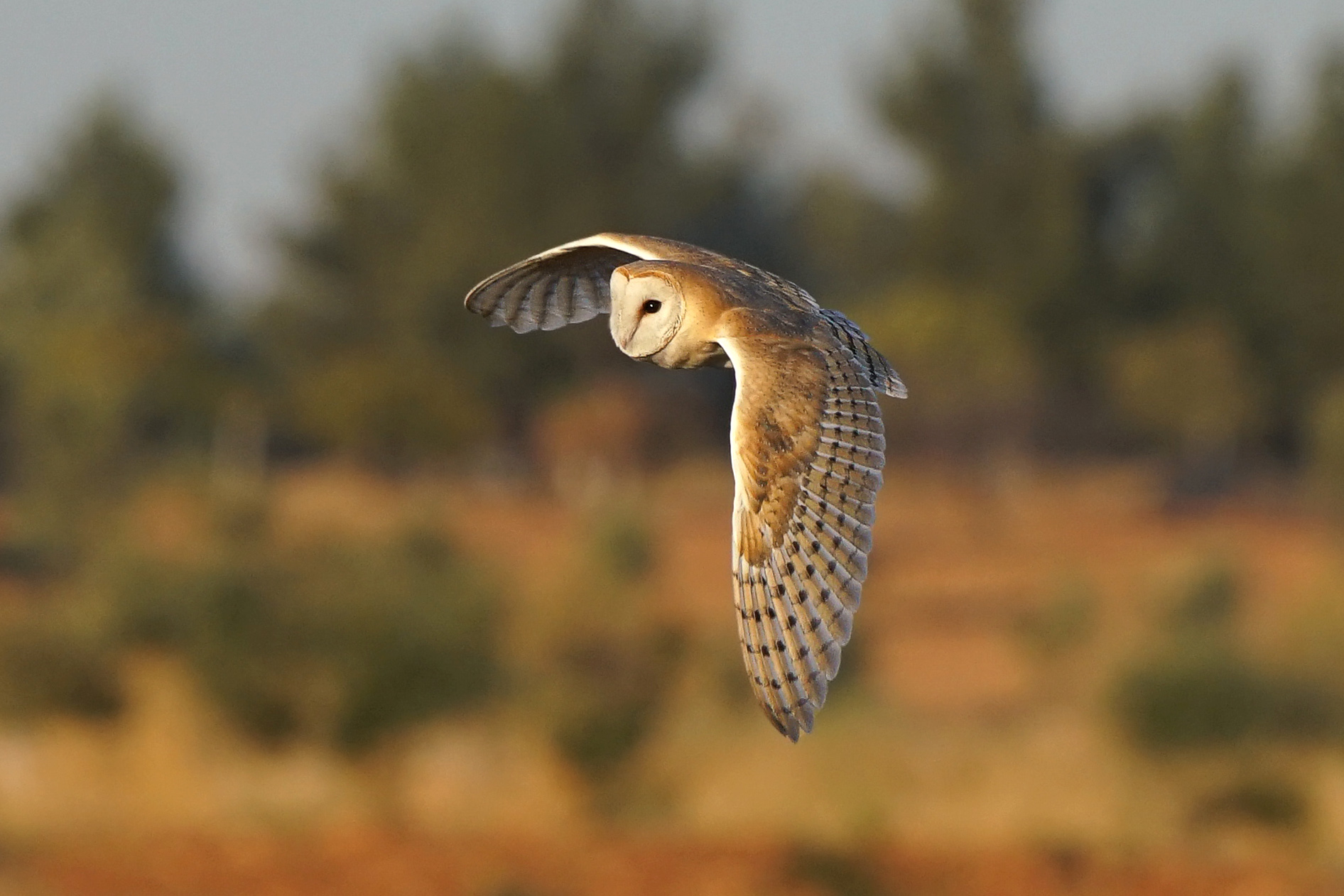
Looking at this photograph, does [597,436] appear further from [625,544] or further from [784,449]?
[784,449]

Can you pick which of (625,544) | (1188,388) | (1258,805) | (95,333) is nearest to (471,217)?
(95,333)

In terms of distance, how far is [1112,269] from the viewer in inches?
2488

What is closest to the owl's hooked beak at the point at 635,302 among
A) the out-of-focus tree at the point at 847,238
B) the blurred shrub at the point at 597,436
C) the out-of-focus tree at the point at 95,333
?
the out-of-focus tree at the point at 95,333

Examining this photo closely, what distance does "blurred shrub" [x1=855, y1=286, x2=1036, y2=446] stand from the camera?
52062 millimetres

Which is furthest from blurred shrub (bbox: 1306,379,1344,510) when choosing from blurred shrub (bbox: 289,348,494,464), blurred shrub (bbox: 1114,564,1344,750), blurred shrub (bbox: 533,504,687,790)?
blurred shrub (bbox: 533,504,687,790)

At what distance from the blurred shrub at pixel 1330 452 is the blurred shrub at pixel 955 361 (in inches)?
327

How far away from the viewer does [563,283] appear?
5930 mm

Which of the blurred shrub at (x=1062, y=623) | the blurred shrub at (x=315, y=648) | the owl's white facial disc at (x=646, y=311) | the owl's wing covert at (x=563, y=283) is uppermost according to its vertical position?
the blurred shrub at (x=1062, y=623)

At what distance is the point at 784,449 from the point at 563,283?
4.62ft

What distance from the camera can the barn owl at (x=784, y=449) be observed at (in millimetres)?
4488

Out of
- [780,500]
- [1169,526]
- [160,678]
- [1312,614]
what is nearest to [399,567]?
[160,678]

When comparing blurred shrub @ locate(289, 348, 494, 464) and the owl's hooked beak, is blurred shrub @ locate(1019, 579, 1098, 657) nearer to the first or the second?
blurred shrub @ locate(289, 348, 494, 464)

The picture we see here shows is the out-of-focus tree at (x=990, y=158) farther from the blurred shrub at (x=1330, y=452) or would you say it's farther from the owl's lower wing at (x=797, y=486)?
the owl's lower wing at (x=797, y=486)

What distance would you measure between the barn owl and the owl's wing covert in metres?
0.39
